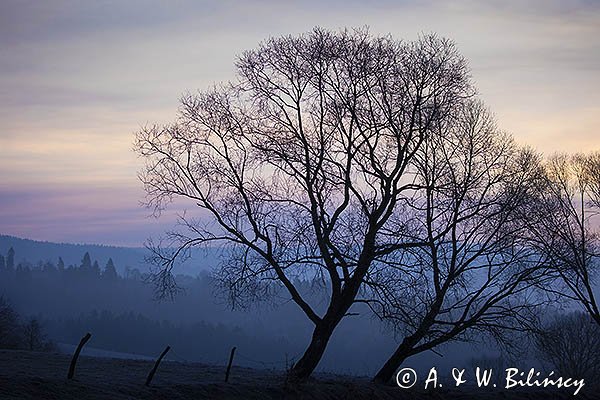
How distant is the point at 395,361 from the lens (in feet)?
78.5

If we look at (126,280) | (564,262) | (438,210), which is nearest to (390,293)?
(438,210)

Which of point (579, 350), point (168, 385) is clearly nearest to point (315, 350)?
point (168, 385)

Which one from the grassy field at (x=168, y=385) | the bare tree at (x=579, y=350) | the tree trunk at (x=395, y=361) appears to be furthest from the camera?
the bare tree at (x=579, y=350)

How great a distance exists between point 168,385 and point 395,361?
848 centimetres

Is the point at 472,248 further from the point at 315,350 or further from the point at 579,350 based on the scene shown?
the point at 579,350

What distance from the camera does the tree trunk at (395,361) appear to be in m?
23.7

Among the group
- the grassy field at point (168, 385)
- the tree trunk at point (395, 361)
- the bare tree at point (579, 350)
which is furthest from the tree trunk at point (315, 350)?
the bare tree at point (579, 350)

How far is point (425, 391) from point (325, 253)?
6773 millimetres

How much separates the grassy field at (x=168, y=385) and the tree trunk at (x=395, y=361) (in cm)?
89

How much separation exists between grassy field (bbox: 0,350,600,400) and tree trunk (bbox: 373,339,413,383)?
89cm

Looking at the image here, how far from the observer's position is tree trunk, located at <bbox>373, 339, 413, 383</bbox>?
23.7m

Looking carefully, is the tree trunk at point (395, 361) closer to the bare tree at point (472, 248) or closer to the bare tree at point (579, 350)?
the bare tree at point (472, 248)

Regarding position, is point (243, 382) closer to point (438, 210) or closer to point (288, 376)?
point (288, 376)

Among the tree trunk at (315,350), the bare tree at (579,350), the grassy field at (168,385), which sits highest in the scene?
the bare tree at (579,350)
